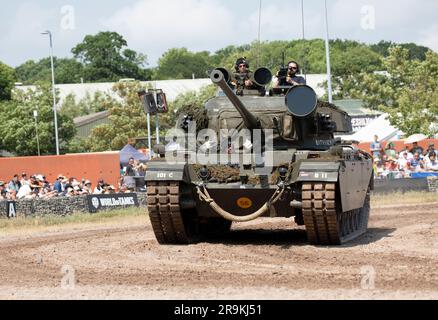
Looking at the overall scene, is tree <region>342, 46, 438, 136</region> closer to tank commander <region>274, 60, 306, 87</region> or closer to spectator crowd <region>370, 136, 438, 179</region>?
spectator crowd <region>370, 136, 438, 179</region>

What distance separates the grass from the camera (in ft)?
84.2

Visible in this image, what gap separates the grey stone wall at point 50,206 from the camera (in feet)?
91.8

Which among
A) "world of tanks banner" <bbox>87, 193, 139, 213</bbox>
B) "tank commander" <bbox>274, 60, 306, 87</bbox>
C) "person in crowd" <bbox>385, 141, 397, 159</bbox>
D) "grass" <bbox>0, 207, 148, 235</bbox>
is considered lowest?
"grass" <bbox>0, 207, 148, 235</bbox>

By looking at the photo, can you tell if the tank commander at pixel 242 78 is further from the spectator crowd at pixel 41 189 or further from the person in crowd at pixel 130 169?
the person in crowd at pixel 130 169

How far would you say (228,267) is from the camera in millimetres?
14484

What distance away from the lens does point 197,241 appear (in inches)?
733

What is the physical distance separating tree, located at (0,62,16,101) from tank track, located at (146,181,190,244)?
6473 cm

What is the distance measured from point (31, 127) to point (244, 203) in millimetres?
45405

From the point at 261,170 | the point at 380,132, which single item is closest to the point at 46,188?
the point at 261,170

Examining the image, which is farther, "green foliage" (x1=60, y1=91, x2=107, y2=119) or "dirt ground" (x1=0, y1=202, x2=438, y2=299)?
"green foliage" (x1=60, y1=91, x2=107, y2=119)

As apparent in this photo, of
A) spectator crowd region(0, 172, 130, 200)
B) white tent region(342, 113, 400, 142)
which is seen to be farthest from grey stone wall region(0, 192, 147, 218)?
white tent region(342, 113, 400, 142)

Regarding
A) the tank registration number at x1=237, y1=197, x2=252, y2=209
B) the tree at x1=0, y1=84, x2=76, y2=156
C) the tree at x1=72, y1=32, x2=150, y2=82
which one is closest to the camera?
the tank registration number at x1=237, y1=197, x2=252, y2=209

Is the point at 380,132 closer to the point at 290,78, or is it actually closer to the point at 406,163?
the point at 406,163
